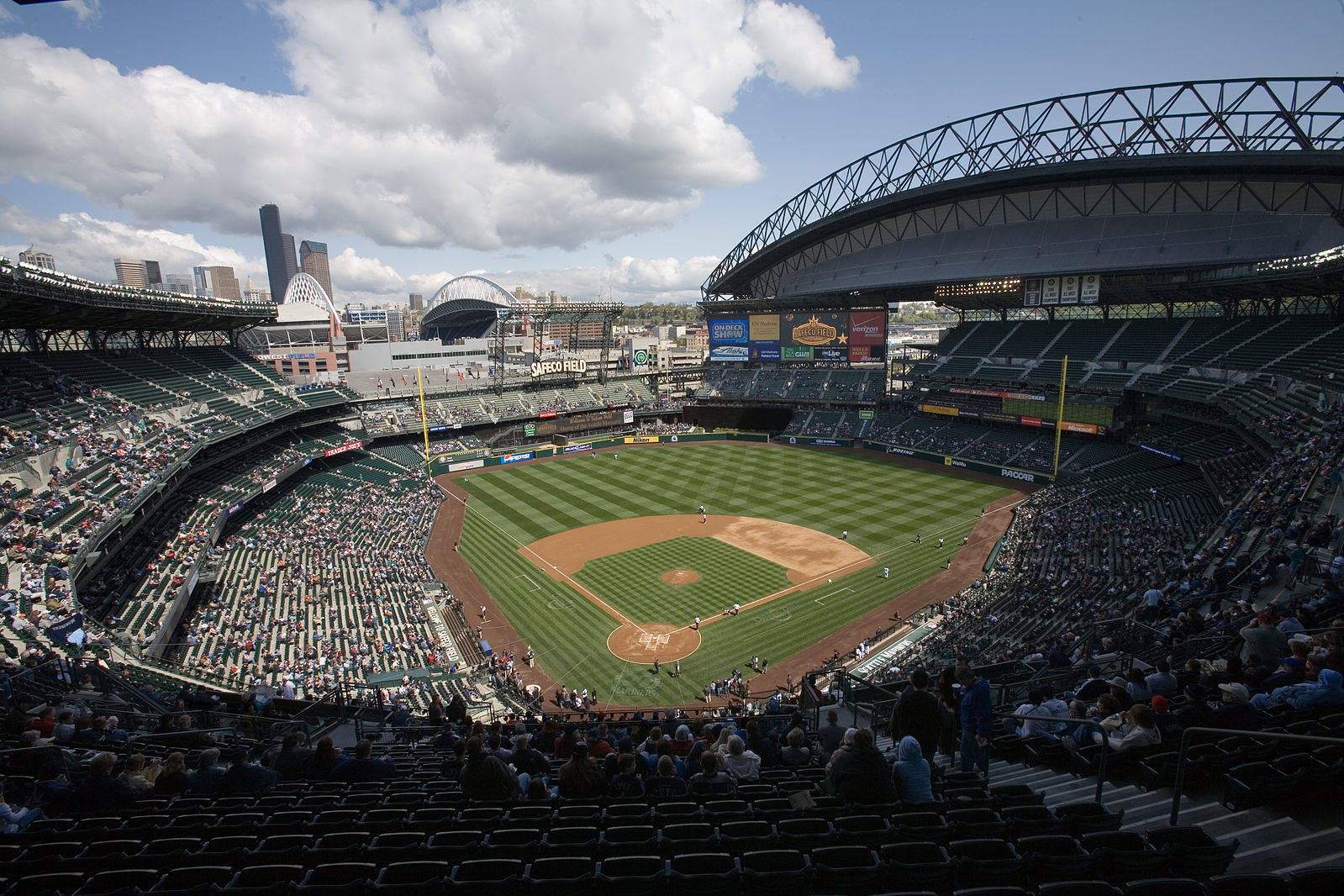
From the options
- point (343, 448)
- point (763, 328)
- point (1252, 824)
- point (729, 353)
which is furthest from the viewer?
point (729, 353)

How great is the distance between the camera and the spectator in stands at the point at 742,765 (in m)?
7.29

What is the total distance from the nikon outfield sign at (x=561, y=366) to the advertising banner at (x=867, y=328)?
1259 inches

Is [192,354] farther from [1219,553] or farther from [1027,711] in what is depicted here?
[1219,553]

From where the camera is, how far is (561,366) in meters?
76.1

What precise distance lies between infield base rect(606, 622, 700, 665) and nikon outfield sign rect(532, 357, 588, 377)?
50609 millimetres

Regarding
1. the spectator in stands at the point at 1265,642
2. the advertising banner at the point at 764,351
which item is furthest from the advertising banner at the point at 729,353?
the spectator in stands at the point at 1265,642

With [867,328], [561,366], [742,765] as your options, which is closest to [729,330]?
[867,328]

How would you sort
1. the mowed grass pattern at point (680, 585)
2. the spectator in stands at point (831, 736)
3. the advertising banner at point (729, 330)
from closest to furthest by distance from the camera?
the spectator in stands at point (831, 736)
the mowed grass pattern at point (680, 585)
the advertising banner at point (729, 330)

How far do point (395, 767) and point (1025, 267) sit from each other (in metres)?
60.4

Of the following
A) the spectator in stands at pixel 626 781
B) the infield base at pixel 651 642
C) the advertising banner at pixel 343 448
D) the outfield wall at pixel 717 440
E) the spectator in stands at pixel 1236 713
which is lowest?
the infield base at pixel 651 642

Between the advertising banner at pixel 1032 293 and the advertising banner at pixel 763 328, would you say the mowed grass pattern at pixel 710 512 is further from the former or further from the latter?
the advertising banner at pixel 1032 293

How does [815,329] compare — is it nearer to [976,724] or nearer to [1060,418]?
[1060,418]

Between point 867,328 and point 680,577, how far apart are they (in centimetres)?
4360

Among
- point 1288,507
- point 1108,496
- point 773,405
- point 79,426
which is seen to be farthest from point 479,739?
point 773,405
